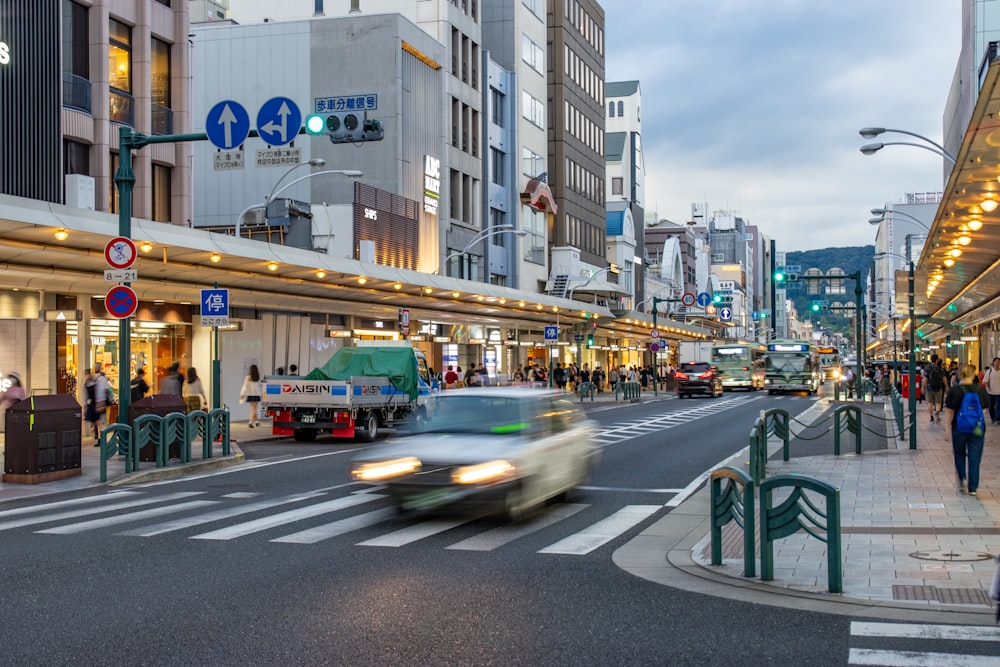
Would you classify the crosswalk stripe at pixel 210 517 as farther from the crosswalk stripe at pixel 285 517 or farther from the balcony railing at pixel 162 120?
the balcony railing at pixel 162 120

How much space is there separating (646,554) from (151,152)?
87.4ft

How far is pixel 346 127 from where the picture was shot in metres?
16.3

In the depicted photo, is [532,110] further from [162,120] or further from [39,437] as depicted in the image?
[39,437]

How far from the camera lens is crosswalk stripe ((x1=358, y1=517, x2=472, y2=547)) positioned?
11234 millimetres

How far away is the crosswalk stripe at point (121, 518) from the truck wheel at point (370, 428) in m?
11.1

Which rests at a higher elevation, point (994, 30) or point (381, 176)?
point (994, 30)

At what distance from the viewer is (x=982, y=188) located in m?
18.7

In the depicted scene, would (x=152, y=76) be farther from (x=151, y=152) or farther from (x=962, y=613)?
(x=962, y=613)

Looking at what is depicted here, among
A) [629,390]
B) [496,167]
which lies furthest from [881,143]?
[496,167]

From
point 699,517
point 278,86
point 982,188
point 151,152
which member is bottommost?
point 699,517

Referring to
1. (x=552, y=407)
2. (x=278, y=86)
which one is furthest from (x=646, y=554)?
(x=278, y=86)

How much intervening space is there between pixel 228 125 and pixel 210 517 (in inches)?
268

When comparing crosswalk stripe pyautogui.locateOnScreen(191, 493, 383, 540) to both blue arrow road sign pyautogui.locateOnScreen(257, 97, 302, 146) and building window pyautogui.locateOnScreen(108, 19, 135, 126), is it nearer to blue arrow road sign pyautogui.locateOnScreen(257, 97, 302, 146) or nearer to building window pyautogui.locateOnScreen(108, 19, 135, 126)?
blue arrow road sign pyautogui.locateOnScreen(257, 97, 302, 146)

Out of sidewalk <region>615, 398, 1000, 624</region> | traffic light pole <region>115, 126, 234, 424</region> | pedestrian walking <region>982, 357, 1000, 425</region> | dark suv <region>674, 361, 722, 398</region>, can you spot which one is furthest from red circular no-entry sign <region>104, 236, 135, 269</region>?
dark suv <region>674, 361, 722, 398</region>
